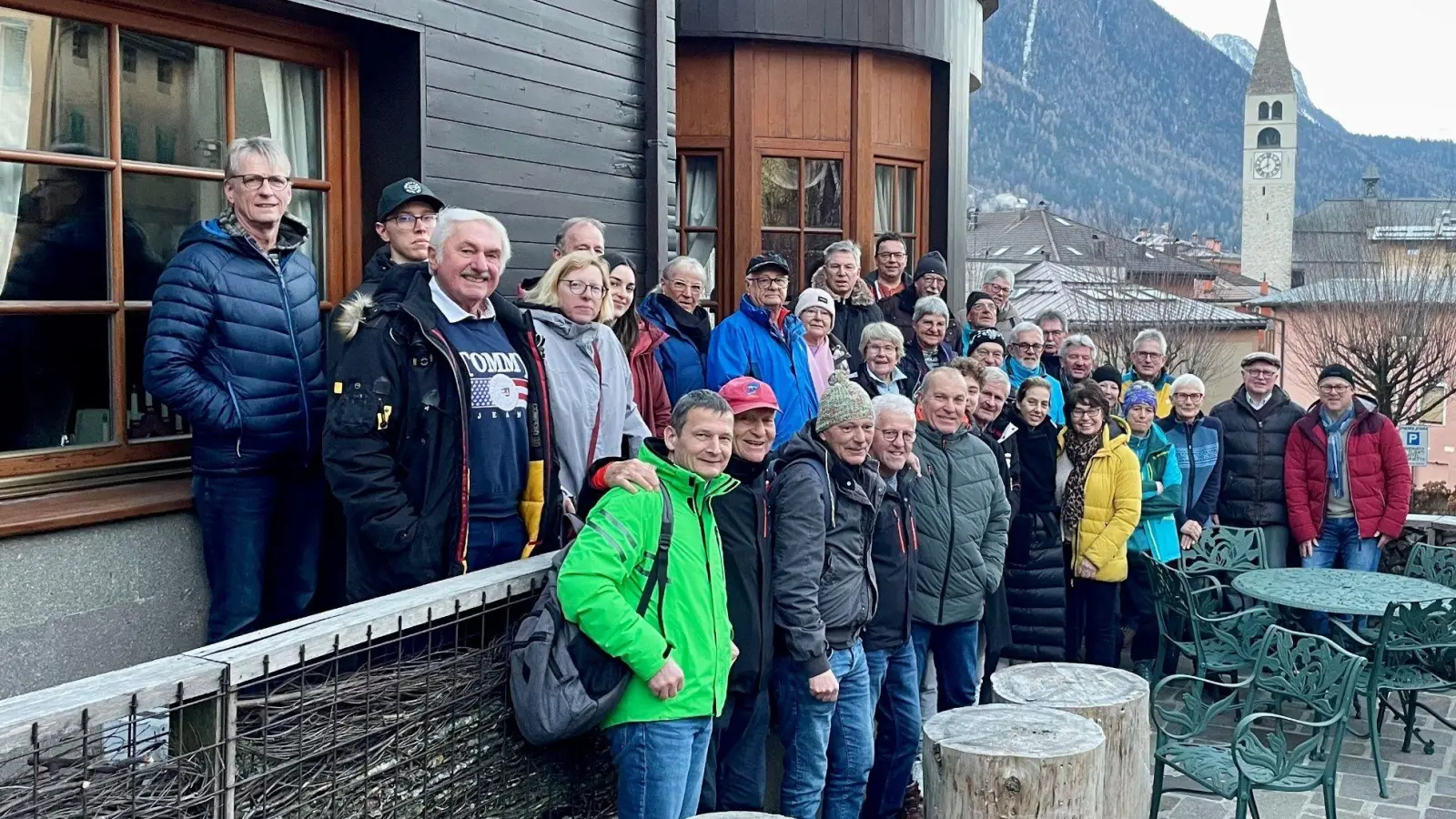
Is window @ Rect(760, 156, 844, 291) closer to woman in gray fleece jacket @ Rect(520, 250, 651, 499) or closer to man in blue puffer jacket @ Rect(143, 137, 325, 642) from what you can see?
woman in gray fleece jacket @ Rect(520, 250, 651, 499)

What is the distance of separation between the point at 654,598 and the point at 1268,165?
133m

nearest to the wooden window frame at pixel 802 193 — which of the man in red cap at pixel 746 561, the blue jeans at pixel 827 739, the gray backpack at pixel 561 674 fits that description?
the blue jeans at pixel 827 739

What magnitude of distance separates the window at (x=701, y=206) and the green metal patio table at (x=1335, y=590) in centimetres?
435

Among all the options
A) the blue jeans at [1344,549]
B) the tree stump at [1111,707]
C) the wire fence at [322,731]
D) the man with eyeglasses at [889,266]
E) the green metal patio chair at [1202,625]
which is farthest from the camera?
the man with eyeglasses at [889,266]

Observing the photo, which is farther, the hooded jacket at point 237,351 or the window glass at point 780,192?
the window glass at point 780,192

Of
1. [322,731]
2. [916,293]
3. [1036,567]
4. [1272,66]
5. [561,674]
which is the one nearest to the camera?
[322,731]

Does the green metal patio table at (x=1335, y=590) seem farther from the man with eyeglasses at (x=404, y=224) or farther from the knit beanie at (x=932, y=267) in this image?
the man with eyeglasses at (x=404, y=224)

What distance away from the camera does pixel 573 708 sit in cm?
365

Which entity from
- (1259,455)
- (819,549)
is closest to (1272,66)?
(1259,455)

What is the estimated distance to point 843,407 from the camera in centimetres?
463

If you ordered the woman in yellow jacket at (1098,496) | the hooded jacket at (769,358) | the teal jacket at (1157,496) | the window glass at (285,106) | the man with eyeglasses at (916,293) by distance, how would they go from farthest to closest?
the man with eyeglasses at (916,293) < the teal jacket at (1157,496) < the woman in yellow jacket at (1098,496) < the hooded jacket at (769,358) < the window glass at (285,106)

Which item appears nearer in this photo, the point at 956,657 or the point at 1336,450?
the point at 956,657

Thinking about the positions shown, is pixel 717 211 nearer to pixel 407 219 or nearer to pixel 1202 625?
pixel 1202 625

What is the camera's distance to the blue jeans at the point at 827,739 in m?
4.51
